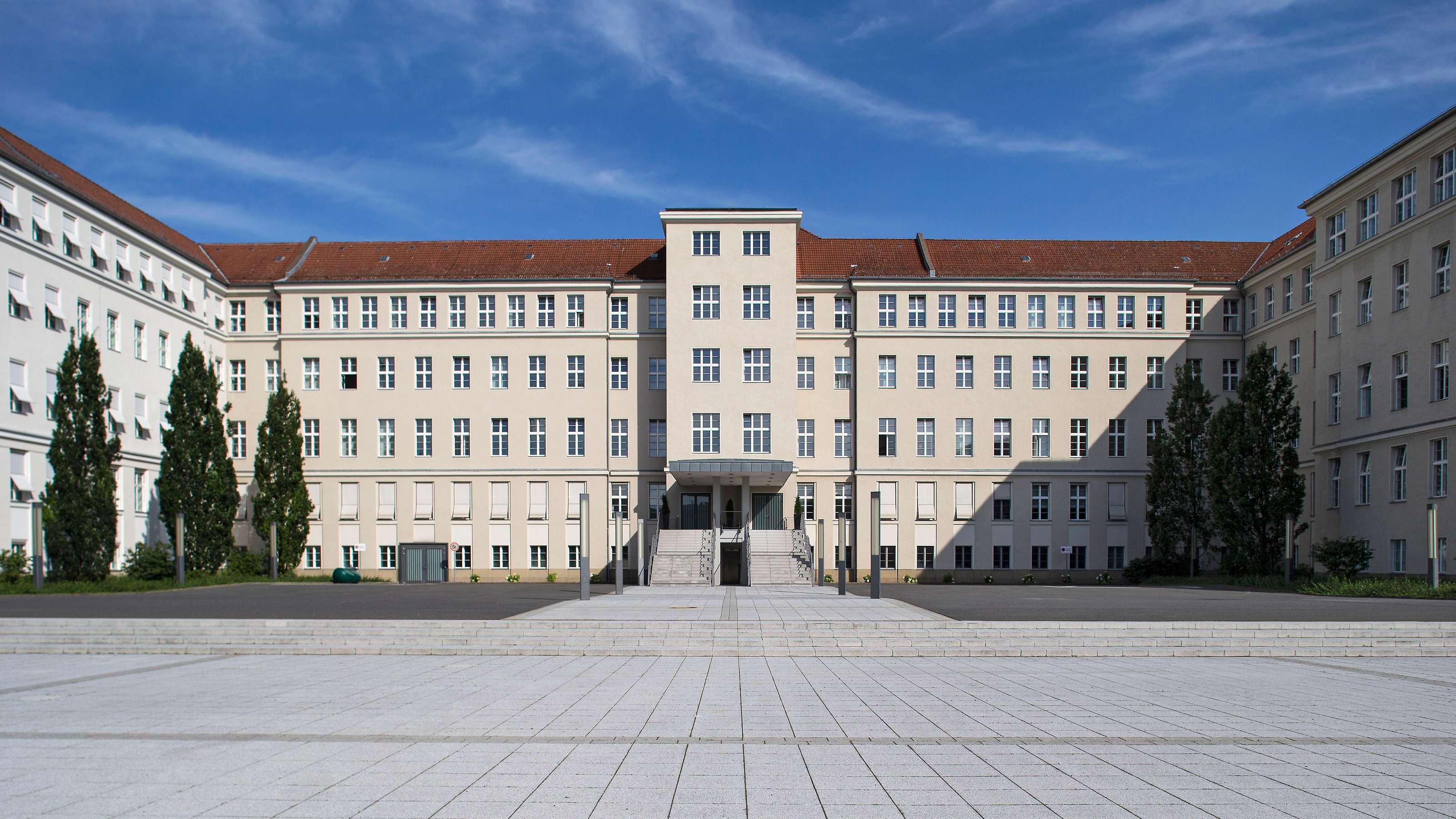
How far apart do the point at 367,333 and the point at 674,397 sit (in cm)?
1490

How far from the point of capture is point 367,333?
5100 cm

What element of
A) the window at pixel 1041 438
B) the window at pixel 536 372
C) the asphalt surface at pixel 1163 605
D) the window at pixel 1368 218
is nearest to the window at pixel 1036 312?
the window at pixel 1041 438

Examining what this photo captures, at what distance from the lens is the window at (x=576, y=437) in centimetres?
5078

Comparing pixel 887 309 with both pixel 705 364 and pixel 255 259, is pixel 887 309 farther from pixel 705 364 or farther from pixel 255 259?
pixel 255 259

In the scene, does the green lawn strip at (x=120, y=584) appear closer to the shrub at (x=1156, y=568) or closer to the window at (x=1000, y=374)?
the window at (x=1000, y=374)

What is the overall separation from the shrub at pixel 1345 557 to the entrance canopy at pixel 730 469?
20.1m

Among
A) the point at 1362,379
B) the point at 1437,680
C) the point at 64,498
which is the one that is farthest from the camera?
the point at 1362,379

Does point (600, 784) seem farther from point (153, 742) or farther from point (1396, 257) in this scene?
point (1396, 257)

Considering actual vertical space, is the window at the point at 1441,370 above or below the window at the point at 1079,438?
above

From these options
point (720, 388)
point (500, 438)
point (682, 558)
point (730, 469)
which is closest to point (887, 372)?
point (720, 388)

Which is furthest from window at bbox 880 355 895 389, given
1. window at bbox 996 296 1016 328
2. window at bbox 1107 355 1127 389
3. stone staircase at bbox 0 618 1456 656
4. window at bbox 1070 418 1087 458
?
stone staircase at bbox 0 618 1456 656

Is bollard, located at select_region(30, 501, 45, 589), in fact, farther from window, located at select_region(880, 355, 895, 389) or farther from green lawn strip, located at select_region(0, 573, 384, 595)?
window, located at select_region(880, 355, 895, 389)

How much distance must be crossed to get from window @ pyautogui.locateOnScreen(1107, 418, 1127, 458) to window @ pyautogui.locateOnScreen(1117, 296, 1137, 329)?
4335mm

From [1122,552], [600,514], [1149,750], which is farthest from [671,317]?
[1149,750]
